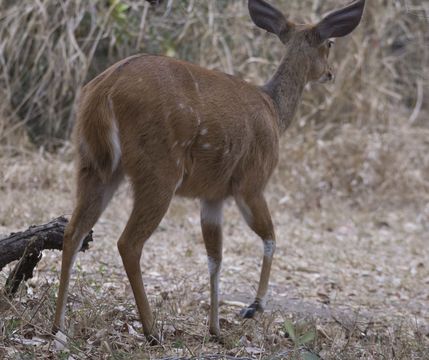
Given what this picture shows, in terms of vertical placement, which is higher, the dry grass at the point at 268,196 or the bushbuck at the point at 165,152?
the bushbuck at the point at 165,152

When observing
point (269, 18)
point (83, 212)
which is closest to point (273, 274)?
point (269, 18)

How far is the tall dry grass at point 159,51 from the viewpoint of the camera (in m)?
9.47

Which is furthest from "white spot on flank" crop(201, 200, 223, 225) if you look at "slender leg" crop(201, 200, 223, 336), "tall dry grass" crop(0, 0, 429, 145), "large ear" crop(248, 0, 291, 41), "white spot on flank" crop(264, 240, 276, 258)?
"tall dry grass" crop(0, 0, 429, 145)

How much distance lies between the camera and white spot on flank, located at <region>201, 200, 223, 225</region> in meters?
5.17

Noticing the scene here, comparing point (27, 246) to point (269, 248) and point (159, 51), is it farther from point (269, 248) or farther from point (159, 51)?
point (159, 51)

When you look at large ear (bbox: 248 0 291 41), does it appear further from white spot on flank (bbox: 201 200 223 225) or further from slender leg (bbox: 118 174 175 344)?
slender leg (bbox: 118 174 175 344)

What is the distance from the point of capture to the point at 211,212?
5191mm

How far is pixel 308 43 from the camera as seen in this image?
602cm

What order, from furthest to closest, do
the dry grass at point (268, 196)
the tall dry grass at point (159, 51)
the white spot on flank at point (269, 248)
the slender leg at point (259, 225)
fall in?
the tall dry grass at point (159, 51) < the white spot on flank at point (269, 248) < the slender leg at point (259, 225) < the dry grass at point (268, 196)

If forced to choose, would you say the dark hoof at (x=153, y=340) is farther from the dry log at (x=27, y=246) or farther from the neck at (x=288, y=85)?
the neck at (x=288, y=85)

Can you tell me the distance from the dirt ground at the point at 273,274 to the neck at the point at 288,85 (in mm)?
1293

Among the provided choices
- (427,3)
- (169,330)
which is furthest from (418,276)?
(427,3)

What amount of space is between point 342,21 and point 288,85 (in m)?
0.57

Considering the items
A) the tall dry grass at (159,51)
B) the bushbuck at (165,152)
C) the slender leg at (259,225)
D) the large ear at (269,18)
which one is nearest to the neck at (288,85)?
the large ear at (269,18)
